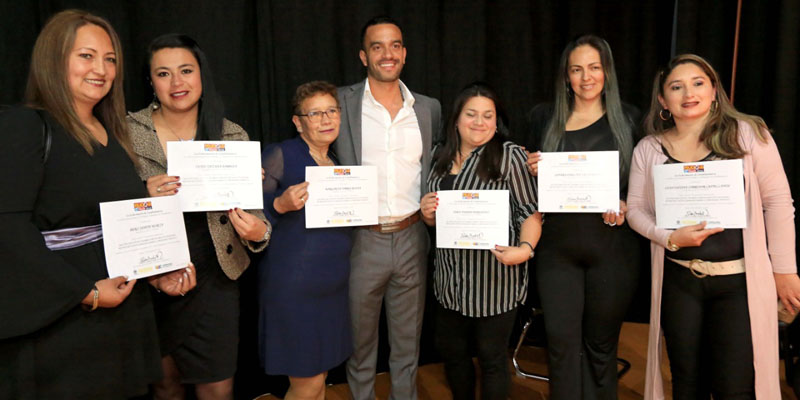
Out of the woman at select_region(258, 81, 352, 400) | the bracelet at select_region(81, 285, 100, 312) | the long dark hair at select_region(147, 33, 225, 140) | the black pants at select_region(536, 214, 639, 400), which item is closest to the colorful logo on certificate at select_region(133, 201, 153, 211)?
the bracelet at select_region(81, 285, 100, 312)

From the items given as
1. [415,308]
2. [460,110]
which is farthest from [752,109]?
[415,308]

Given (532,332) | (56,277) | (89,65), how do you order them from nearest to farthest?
(56,277), (89,65), (532,332)

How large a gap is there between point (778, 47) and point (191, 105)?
346cm

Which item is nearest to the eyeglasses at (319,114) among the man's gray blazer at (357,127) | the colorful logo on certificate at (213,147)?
the man's gray blazer at (357,127)

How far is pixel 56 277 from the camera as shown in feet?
4.64

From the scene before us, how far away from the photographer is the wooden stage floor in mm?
3014

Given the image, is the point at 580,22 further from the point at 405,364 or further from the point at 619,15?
the point at 405,364

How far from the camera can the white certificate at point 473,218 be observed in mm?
2139

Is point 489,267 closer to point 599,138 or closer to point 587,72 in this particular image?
point 599,138

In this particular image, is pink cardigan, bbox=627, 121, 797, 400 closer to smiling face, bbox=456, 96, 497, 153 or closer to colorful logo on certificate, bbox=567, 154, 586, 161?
colorful logo on certificate, bbox=567, 154, 586, 161

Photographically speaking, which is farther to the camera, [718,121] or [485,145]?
[485,145]

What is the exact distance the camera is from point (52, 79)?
1.50 m

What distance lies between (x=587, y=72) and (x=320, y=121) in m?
1.20

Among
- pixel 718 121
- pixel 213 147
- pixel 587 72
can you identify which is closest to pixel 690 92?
pixel 718 121
